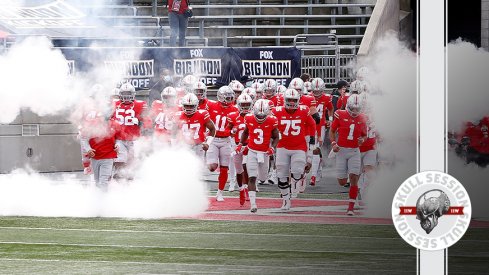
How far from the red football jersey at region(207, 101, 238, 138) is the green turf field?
5.18ft

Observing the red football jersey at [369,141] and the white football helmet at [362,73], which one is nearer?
the red football jersey at [369,141]

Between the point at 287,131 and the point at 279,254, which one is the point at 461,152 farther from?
the point at 279,254

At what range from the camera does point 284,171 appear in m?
8.88

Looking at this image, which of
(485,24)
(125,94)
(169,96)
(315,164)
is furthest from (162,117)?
(485,24)

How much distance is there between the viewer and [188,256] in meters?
6.50

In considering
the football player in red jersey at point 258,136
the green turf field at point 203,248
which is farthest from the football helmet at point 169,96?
the green turf field at point 203,248

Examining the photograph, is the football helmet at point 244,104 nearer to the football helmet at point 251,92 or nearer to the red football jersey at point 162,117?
the football helmet at point 251,92

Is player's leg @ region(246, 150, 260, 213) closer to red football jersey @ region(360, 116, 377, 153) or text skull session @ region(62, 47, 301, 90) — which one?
red football jersey @ region(360, 116, 377, 153)

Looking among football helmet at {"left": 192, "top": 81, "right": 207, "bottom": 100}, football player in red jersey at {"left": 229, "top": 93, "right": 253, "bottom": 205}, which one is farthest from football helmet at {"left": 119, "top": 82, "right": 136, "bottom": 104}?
football player in red jersey at {"left": 229, "top": 93, "right": 253, "bottom": 205}

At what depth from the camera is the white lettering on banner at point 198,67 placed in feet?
44.0

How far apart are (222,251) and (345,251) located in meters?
0.77

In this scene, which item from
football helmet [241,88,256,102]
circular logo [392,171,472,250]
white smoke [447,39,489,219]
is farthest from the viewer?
football helmet [241,88,256,102]

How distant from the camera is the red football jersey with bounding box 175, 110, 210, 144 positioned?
1006cm

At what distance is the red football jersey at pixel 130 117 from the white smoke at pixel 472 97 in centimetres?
296
